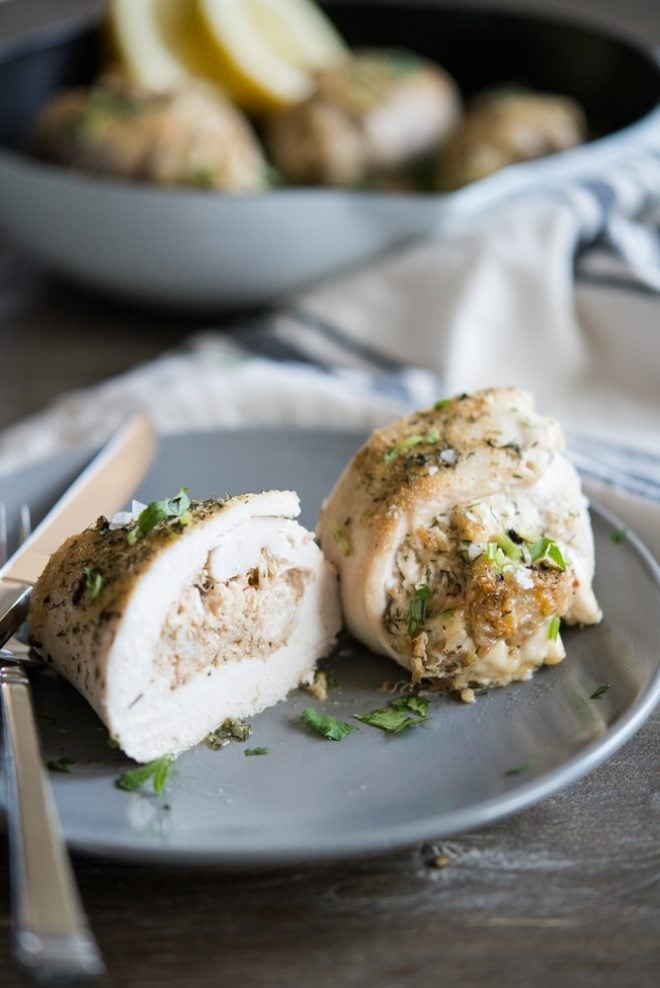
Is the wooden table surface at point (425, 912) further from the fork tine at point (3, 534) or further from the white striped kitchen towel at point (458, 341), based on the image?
the white striped kitchen towel at point (458, 341)

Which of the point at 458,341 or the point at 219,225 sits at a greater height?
the point at 219,225

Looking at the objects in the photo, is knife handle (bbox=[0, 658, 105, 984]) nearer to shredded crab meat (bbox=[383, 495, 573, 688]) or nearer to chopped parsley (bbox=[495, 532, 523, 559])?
shredded crab meat (bbox=[383, 495, 573, 688])

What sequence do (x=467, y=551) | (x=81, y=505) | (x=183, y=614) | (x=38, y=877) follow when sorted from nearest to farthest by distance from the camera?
(x=38, y=877)
(x=183, y=614)
(x=467, y=551)
(x=81, y=505)

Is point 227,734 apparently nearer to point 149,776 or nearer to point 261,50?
point 149,776

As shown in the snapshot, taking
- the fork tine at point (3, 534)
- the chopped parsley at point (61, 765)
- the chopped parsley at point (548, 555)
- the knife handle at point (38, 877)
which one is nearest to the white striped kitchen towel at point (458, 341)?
the fork tine at point (3, 534)

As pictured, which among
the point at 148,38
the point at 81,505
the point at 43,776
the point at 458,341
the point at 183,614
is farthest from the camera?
the point at 148,38

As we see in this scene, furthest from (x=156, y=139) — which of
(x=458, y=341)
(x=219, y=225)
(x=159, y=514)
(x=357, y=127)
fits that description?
(x=159, y=514)
